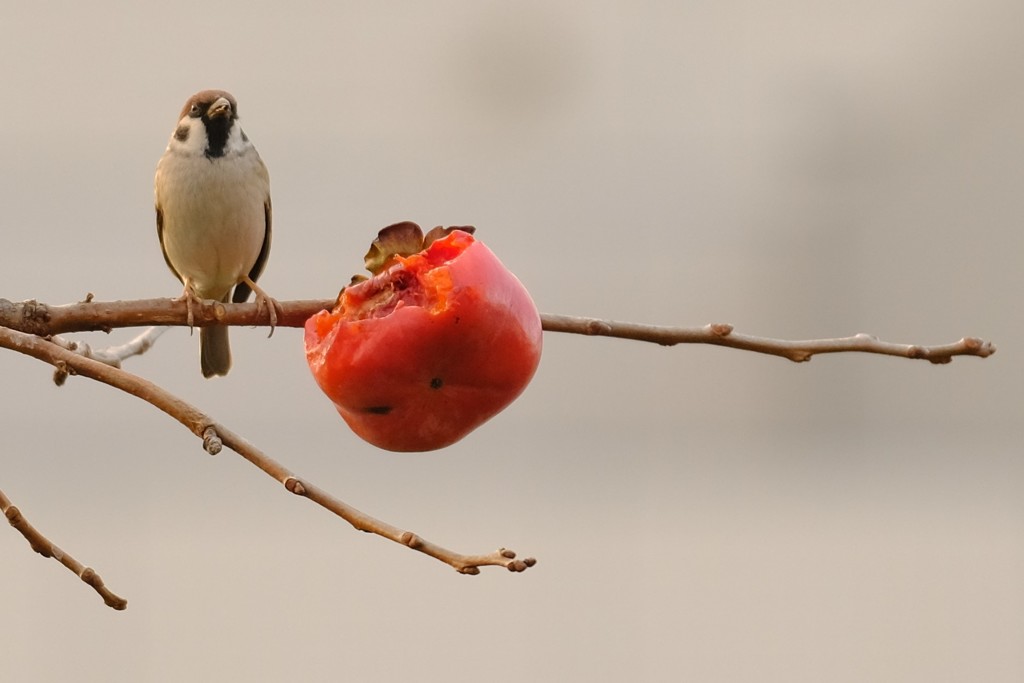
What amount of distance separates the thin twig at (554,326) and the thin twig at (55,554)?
9.3 inches

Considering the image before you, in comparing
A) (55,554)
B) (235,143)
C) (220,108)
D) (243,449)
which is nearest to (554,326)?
(243,449)

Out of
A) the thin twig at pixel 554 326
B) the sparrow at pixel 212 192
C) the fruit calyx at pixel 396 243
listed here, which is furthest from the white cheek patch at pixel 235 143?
the fruit calyx at pixel 396 243

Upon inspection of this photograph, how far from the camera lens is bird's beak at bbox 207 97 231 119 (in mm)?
2893

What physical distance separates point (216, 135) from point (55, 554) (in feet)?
6.91

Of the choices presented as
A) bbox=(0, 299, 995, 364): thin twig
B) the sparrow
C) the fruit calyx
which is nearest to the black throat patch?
the sparrow

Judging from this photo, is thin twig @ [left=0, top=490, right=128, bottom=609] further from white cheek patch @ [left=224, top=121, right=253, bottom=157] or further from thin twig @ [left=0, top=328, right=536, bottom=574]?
white cheek patch @ [left=224, top=121, right=253, bottom=157]

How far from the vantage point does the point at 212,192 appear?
2969 mm

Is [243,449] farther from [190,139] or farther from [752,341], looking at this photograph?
[190,139]

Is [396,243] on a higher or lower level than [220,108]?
lower

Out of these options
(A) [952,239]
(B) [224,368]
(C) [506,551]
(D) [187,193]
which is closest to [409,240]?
(C) [506,551]

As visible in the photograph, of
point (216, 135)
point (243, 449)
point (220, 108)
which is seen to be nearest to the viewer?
point (243, 449)

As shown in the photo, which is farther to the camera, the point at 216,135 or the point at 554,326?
the point at 216,135

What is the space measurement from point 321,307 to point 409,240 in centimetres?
13

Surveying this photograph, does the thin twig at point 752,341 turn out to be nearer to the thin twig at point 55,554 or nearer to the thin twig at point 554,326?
the thin twig at point 554,326
